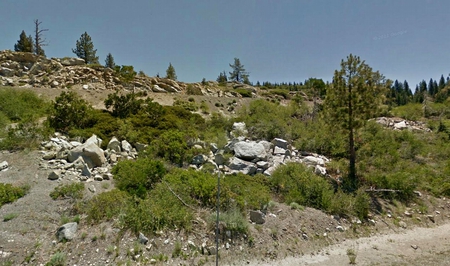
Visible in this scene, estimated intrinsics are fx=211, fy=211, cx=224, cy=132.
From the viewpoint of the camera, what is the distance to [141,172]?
828 cm

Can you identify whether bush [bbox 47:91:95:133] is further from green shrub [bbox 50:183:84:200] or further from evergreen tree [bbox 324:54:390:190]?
evergreen tree [bbox 324:54:390:190]

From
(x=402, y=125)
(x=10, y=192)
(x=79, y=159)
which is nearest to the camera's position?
(x=10, y=192)

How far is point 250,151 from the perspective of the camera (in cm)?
1151

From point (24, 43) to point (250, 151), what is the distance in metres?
49.3

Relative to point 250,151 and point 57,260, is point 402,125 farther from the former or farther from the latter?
point 57,260

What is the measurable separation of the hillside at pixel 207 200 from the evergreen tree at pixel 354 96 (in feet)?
8.07

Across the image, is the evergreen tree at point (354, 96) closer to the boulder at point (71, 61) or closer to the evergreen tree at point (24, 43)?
the boulder at point (71, 61)

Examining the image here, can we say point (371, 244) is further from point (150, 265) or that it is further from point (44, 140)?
point (44, 140)

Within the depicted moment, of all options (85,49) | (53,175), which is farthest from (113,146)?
(85,49)

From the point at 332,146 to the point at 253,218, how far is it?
9.86m

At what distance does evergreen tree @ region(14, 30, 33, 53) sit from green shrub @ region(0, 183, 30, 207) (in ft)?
147

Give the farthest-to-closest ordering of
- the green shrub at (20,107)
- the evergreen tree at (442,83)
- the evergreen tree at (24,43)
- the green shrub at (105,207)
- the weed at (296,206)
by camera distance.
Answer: the evergreen tree at (442,83)
the evergreen tree at (24,43)
the green shrub at (20,107)
the weed at (296,206)
the green shrub at (105,207)

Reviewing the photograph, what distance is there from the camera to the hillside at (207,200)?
220 inches

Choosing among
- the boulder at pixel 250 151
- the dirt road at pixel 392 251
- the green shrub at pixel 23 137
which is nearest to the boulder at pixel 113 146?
the green shrub at pixel 23 137
